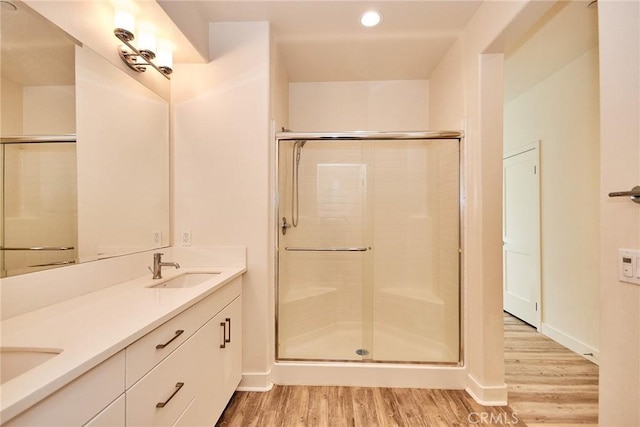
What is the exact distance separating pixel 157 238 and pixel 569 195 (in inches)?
145

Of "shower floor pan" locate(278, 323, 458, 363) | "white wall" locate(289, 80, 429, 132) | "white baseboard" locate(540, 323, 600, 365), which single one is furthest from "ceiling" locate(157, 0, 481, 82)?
"white baseboard" locate(540, 323, 600, 365)

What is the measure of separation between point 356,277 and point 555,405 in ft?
5.29

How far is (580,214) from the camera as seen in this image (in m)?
2.61

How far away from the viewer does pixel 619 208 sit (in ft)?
3.20

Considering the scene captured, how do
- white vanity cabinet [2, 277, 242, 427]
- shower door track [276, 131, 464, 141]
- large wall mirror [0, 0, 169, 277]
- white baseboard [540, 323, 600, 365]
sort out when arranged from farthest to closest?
white baseboard [540, 323, 600, 365]
shower door track [276, 131, 464, 141]
large wall mirror [0, 0, 169, 277]
white vanity cabinet [2, 277, 242, 427]

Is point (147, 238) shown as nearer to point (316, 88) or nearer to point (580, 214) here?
point (316, 88)

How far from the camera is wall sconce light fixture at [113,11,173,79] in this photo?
158cm

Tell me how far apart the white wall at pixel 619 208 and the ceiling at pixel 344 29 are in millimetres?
1245

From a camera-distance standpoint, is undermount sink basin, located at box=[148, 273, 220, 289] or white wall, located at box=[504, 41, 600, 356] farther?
white wall, located at box=[504, 41, 600, 356]

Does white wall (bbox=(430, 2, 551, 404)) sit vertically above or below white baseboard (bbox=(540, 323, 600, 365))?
above

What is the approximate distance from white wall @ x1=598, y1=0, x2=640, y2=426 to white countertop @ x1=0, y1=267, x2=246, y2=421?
1.65m

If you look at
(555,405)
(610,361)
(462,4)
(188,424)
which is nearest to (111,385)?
(188,424)

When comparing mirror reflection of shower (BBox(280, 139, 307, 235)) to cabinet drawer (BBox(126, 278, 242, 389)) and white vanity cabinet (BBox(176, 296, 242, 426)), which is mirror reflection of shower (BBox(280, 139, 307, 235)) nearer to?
white vanity cabinet (BBox(176, 296, 242, 426))

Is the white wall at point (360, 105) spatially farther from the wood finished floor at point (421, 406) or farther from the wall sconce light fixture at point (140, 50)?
the wood finished floor at point (421, 406)
